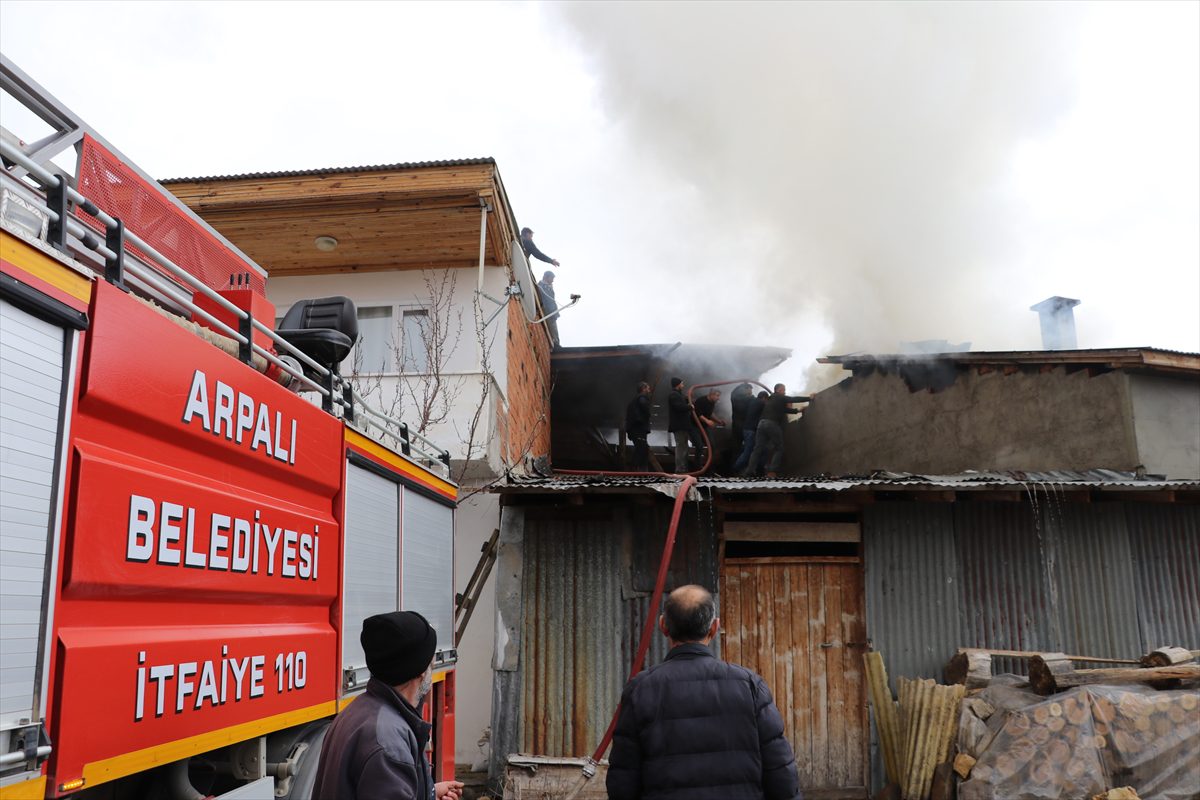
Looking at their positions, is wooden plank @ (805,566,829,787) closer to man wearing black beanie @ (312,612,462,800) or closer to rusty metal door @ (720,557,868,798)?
rusty metal door @ (720,557,868,798)

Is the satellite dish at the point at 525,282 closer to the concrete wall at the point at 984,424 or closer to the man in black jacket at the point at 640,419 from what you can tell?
the man in black jacket at the point at 640,419

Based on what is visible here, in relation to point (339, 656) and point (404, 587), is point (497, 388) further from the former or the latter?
point (339, 656)

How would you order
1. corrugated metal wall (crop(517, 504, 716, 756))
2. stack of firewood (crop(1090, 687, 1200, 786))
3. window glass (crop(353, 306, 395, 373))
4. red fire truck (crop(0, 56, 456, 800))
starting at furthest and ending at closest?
window glass (crop(353, 306, 395, 373)) → corrugated metal wall (crop(517, 504, 716, 756)) → stack of firewood (crop(1090, 687, 1200, 786)) → red fire truck (crop(0, 56, 456, 800))

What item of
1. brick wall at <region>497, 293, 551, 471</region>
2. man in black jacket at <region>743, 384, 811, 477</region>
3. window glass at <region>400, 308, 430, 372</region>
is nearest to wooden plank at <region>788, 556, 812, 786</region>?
brick wall at <region>497, 293, 551, 471</region>

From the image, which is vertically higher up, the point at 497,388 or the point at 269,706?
the point at 497,388

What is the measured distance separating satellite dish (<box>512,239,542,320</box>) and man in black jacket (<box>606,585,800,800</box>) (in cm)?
975

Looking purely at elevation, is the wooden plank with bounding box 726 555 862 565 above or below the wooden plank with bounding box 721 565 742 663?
above

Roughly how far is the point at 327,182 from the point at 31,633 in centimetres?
977

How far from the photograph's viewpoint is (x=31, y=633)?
7.35ft

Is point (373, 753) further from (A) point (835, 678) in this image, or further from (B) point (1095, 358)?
(B) point (1095, 358)

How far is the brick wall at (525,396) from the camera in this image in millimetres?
12086

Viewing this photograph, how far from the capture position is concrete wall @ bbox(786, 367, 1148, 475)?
38.2 feet

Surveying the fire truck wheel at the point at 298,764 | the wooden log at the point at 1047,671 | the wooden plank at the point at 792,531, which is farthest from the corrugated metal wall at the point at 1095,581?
the fire truck wheel at the point at 298,764

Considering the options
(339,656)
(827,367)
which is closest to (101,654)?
(339,656)
